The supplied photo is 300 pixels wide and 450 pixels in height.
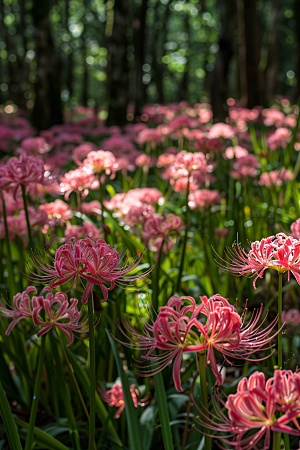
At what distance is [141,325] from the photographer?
2.46m

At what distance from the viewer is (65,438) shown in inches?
80.0

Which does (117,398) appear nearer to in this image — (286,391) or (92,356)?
(92,356)

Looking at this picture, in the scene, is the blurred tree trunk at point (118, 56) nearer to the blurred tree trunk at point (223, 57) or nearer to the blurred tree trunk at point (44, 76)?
the blurred tree trunk at point (44, 76)

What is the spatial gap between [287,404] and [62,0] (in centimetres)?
3060

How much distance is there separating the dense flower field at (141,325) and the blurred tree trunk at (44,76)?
6095mm

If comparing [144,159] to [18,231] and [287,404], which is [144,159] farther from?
[287,404]

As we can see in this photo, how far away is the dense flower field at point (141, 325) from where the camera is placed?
97cm

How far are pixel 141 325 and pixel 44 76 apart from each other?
9.33 metres

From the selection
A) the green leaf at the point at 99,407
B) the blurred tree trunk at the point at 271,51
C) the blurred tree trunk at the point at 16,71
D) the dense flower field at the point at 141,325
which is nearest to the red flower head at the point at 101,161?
the dense flower field at the point at 141,325

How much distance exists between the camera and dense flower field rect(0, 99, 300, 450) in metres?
0.97

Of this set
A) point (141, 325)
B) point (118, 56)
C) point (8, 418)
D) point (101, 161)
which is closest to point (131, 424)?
point (8, 418)

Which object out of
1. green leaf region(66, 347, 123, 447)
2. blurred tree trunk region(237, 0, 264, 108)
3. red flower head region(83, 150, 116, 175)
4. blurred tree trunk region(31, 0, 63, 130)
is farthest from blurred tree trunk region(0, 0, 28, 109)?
green leaf region(66, 347, 123, 447)

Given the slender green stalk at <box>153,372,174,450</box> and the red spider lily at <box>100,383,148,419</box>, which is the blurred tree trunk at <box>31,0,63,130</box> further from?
the slender green stalk at <box>153,372,174,450</box>

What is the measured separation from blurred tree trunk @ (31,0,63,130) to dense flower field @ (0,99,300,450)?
609cm
